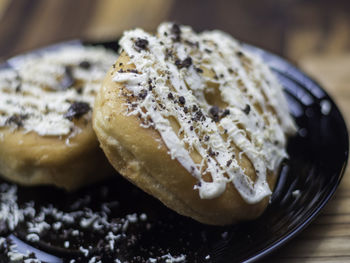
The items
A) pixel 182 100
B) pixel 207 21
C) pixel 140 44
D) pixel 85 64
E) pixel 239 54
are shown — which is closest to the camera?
pixel 182 100

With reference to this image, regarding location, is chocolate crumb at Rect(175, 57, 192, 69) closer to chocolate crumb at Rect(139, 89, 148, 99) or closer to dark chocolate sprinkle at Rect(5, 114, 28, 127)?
chocolate crumb at Rect(139, 89, 148, 99)

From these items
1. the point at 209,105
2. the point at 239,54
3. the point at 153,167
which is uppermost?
the point at 239,54

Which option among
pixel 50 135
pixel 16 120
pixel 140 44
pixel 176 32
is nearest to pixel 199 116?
pixel 140 44

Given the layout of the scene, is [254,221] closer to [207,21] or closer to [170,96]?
[170,96]

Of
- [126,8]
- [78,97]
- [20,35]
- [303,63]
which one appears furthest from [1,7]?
[303,63]

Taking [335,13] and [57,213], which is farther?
[335,13]

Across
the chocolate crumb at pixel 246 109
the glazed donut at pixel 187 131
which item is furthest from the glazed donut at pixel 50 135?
the chocolate crumb at pixel 246 109

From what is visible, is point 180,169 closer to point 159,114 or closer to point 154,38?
point 159,114
